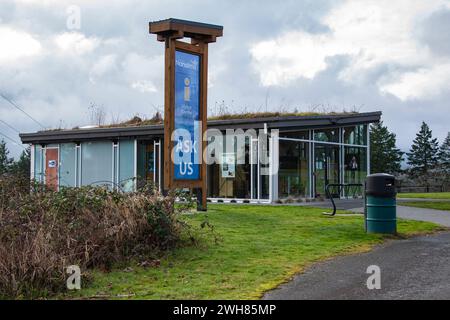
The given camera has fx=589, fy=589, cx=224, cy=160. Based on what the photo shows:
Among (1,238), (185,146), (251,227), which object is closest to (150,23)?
(185,146)

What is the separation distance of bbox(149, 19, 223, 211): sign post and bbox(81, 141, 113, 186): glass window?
12.0m

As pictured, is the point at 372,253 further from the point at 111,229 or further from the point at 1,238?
the point at 1,238

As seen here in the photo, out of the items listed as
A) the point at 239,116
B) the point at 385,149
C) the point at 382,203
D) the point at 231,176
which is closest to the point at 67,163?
the point at 239,116

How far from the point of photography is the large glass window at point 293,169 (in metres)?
22.3

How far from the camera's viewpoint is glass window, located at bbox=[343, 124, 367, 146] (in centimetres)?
2641

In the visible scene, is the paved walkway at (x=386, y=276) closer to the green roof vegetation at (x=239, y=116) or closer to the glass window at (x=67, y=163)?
the green roof vegetation at (x=239, y=116)

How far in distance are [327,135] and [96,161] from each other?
10.6 m

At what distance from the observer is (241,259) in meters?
9.39

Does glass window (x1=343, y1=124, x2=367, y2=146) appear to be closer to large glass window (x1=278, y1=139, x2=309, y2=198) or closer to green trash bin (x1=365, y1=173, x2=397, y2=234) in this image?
large glass window (x1=278, y1=139, x2=309, y2=198)

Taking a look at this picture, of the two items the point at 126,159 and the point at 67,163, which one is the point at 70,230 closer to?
the point at 126,159

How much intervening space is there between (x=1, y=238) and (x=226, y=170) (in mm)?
14640

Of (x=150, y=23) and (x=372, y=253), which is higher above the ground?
(x=150, y=23)
